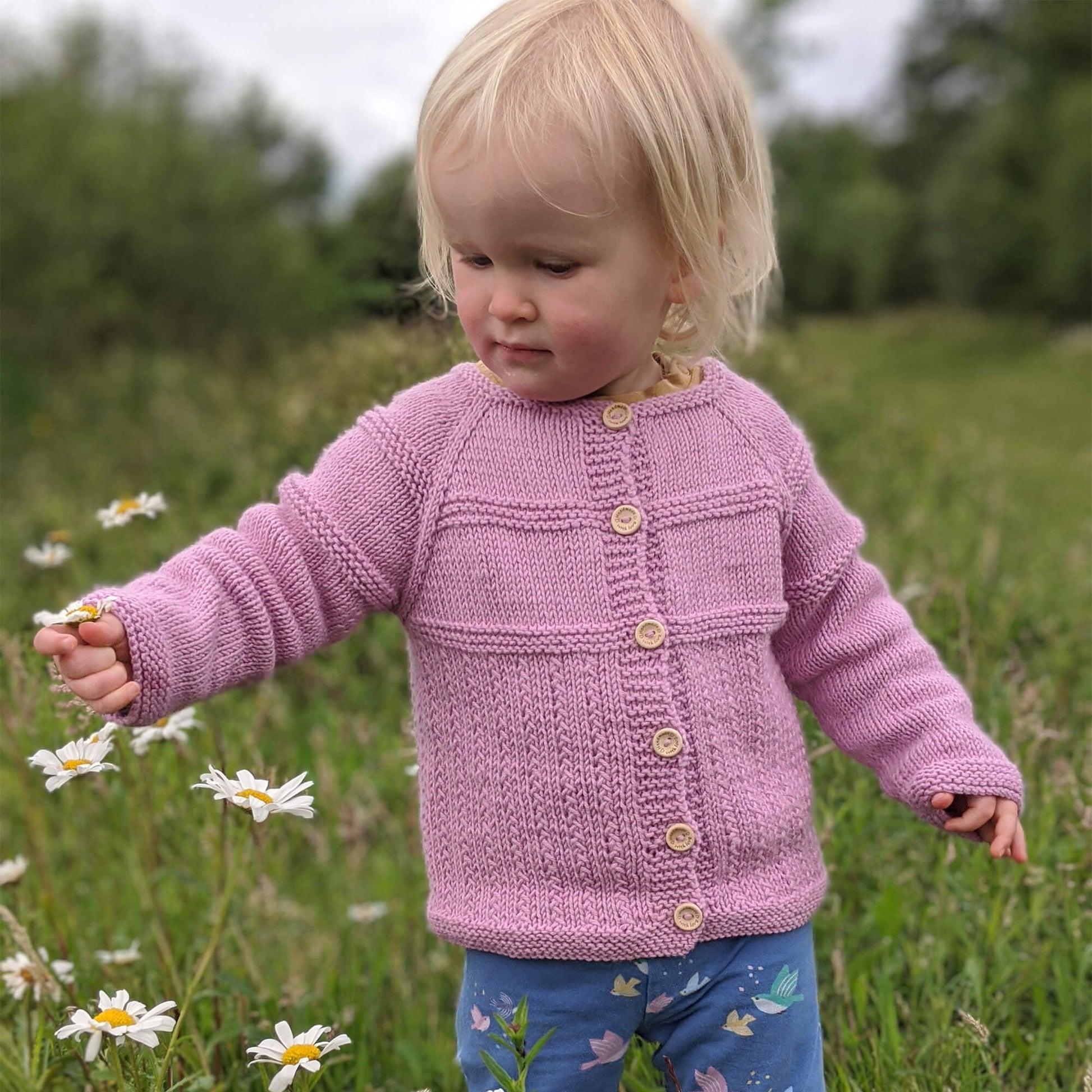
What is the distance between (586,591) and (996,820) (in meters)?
0.67

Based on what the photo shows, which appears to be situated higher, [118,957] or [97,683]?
[97,683]

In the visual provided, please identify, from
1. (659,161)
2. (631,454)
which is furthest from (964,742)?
(659,161)

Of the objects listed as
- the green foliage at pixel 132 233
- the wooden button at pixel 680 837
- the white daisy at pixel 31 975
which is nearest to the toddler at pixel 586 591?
the wooden button at pixel 680 837

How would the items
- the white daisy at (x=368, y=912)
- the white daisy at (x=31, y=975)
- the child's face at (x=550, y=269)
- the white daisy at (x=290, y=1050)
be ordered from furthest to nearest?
the white daisy at (x=368, y=912) < the white daisy at (x=31, y=975) < the child's face at (x=550, y=269) < the white daisy at (x=290, y=1050)

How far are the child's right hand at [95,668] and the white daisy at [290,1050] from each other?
0.42 metres

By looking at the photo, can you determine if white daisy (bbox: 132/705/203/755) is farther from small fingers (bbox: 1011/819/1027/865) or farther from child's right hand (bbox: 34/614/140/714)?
small fingers (bbox: 1011/819/1027/865)

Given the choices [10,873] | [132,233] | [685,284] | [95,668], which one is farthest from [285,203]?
[95,668]

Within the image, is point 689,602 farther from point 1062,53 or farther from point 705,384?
point 1062,53

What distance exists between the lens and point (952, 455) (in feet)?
23.0

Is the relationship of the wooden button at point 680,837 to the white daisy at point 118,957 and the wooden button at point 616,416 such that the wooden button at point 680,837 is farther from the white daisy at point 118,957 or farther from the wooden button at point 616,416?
the white daisy at point 118,957

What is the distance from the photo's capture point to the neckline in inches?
69.9

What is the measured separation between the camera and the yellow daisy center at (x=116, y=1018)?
1496mm

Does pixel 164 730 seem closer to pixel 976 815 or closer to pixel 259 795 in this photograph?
pixel 259 795

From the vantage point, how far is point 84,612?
150 centimetres
